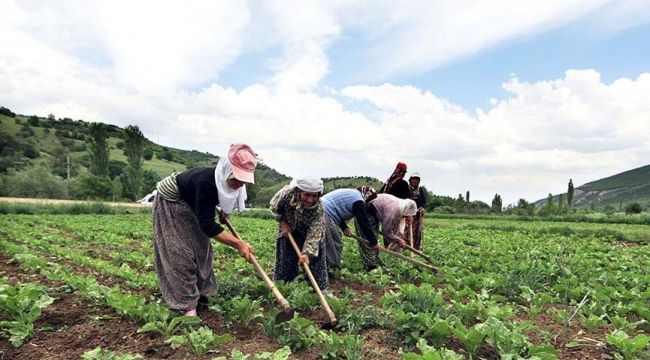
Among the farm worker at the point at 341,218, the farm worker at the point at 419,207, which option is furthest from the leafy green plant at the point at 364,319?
the farm worker at the point at 419,207

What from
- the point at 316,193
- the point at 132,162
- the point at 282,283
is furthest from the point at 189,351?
the point at 132,162

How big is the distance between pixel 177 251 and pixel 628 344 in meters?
3.78

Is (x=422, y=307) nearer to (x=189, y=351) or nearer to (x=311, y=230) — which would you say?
(x=311, y=230)

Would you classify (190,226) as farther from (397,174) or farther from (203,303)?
(397,174)

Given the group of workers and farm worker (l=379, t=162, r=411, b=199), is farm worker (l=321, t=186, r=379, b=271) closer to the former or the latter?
the group of workers

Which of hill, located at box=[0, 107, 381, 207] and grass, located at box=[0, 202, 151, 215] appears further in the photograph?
hill, located at box=[0, 107, 381, 207]

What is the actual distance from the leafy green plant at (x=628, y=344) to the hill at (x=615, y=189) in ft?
389

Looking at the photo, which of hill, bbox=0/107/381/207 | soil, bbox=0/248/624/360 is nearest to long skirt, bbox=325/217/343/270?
soil, bbox=0/248/624/360

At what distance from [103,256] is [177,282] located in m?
5.73

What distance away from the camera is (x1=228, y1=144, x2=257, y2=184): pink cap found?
395 cm

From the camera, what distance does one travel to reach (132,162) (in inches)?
1939

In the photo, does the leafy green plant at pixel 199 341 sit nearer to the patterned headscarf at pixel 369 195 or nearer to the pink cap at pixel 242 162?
the pink cap at pixel 242 162

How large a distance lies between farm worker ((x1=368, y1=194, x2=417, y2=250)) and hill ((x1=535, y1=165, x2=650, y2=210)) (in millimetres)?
116072

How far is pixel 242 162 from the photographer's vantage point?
3961mm
